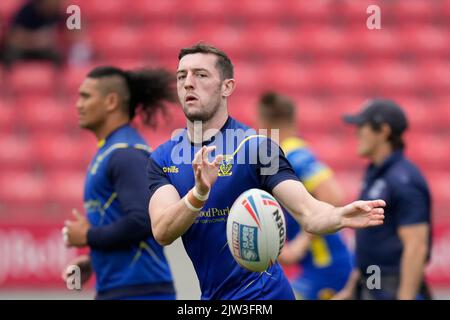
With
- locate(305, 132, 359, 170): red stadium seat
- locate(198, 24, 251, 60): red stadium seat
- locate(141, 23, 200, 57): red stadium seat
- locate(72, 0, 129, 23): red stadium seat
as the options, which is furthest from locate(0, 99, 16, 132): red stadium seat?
locate(305, 132, 359, 170): red stadium seat

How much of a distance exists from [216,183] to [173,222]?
37cm

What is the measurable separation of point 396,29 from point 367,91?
4.71 feet

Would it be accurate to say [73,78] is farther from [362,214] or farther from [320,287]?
[362,214]

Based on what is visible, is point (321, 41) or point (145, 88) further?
point (321, 41)

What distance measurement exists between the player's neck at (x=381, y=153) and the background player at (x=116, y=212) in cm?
188

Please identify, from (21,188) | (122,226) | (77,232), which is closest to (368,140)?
(122,226)

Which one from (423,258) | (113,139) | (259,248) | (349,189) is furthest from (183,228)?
(349,189)

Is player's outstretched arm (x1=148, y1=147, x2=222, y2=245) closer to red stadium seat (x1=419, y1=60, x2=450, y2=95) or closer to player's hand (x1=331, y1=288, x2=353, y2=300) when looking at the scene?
player's hand (x1=331, y1=288, x2=353, y2=300)

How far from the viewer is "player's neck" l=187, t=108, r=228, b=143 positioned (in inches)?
192

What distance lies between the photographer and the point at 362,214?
4.45m

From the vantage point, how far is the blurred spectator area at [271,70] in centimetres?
1270

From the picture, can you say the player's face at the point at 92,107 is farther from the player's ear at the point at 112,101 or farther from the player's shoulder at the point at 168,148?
the player's shoulder at the point at 168,148

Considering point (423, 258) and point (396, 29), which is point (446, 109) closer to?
point (396, 29)

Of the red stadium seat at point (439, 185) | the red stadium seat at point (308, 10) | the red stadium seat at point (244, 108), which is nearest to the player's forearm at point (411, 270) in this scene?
the red stadium seat at point (439, 185)
